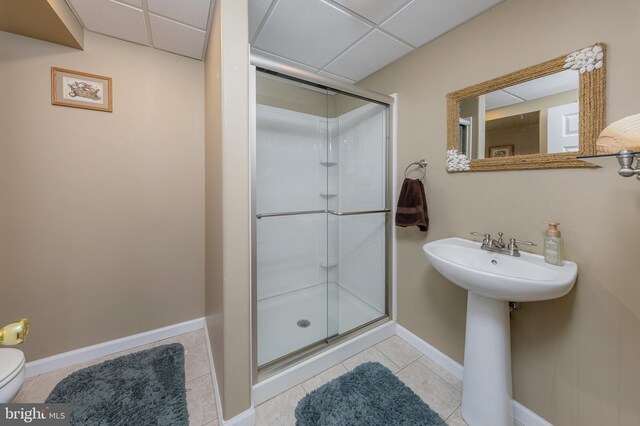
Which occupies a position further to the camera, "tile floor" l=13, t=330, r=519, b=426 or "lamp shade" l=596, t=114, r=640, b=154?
"tile floor" l=13, t=330, r=519, b=426

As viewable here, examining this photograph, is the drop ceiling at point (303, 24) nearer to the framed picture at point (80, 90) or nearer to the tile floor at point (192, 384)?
the framed picture at point (80, 90)

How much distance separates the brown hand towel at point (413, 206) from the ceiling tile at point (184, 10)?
1.64 meters

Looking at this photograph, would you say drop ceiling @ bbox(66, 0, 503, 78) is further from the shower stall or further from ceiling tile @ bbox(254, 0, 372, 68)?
the shower stall

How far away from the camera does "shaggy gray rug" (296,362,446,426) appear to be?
1.21m

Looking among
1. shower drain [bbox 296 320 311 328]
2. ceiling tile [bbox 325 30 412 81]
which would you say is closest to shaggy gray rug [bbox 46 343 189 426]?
shower drain [bbox 296 320 311 328]

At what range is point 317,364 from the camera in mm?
1522

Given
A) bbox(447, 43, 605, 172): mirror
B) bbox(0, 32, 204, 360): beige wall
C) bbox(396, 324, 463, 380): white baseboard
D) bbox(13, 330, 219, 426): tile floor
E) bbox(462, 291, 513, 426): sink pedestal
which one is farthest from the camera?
bbox(396, 324, 463, 380): white baseboard

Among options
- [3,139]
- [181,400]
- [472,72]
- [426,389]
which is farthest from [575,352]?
[3,139]

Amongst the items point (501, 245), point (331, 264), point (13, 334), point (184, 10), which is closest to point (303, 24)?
point (184, 10)

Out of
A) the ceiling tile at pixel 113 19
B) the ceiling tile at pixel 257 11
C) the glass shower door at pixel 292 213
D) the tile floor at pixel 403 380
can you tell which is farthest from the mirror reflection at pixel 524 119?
the ceiling tile at pixel 113 19

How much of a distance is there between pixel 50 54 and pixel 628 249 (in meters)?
3.15

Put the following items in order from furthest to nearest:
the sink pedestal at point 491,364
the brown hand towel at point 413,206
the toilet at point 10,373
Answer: the brown hand towel at point 413,206, the sink pedestal at point 491,364, the toilet at point 10,373

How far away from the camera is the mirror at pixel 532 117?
3.28 feet

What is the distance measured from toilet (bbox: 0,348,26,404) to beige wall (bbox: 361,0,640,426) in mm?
2160
